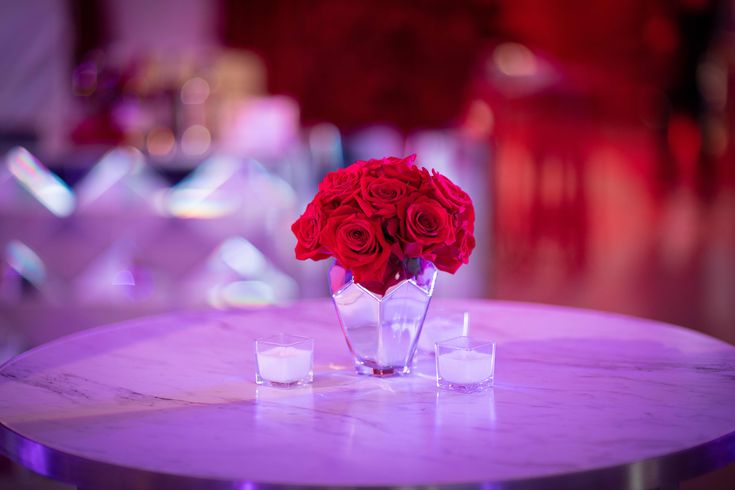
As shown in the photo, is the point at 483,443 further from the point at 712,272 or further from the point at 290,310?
the point at 712,272

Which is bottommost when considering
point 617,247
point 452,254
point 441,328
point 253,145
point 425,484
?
point 425,484

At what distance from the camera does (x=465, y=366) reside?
1.18 meters

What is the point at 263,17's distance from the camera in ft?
→ 16.4

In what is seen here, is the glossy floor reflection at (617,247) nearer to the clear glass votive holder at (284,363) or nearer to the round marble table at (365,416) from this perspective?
the round marble table at (365,416)

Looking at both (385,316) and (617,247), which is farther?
(617,247)

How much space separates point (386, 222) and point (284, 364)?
23 cm

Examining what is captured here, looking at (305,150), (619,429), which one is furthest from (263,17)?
(619,429)

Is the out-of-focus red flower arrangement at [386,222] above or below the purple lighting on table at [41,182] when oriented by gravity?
below

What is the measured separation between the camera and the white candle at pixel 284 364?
1214 mm

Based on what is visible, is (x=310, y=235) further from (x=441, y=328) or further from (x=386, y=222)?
(x=441, y=328)

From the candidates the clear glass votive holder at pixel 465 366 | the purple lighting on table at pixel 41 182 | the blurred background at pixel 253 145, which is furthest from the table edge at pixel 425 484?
the purple lighting on table at pixel 41 182

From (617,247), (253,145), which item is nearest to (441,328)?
(253,145)

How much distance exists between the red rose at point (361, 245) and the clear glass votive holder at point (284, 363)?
→ 0.43 feet

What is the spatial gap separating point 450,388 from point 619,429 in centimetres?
25
